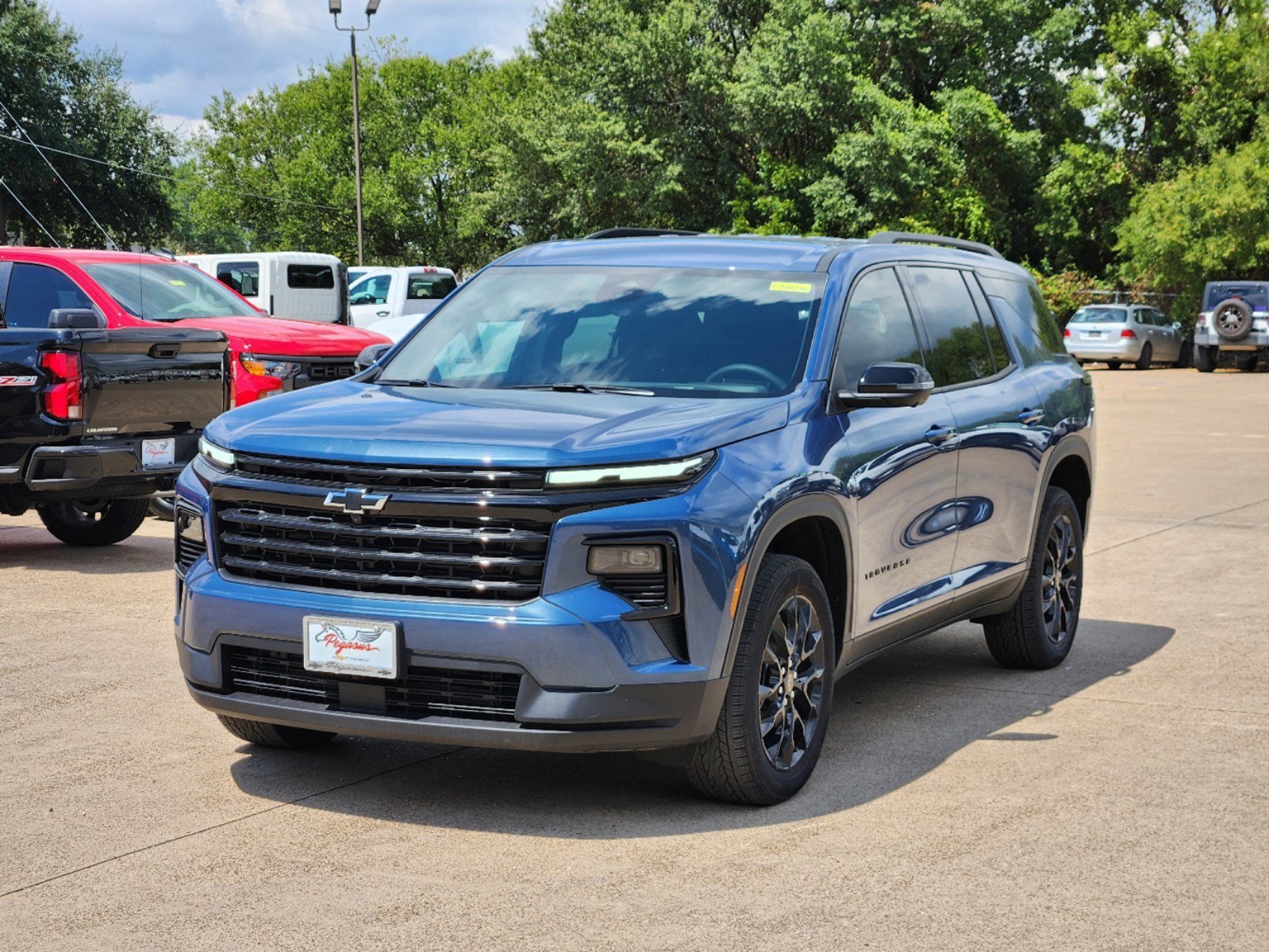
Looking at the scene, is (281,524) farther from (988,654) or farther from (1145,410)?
(1145,410)

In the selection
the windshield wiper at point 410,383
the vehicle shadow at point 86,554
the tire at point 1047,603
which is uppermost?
the windshield wiper at point 410,383

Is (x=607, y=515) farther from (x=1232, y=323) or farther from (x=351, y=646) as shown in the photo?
(x=1232, y=323)

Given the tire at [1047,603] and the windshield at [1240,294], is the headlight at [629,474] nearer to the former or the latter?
the tire at [1047,603]

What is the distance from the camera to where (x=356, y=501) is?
484 centimetres

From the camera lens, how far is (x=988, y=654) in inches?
316

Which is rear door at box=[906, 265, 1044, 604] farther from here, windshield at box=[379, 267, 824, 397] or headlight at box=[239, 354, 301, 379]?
headlight at box=[239, 354, 301, 379]

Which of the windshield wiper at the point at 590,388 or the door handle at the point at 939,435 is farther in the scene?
the door handle at the point at 939,435

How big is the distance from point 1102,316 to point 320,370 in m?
31.1

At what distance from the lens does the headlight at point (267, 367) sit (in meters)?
13.1

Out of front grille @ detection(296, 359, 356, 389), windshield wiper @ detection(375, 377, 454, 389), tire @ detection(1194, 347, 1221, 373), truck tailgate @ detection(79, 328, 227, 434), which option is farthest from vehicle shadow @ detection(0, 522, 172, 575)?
tire @ detection(1194, 347, 1221, 373)

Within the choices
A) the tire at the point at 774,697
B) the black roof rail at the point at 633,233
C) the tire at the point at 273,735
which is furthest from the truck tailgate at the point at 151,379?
the tire at the point at 774,697

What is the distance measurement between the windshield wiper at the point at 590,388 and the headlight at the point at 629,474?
0.79 metres

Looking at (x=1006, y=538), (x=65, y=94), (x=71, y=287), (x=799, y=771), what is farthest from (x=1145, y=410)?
(x=65, y=94)

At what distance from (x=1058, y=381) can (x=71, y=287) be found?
7.51 m
